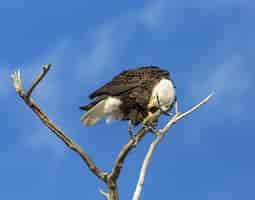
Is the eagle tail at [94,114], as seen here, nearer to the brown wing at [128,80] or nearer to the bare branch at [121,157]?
the brown wing at [128,80]

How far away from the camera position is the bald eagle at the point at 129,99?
9.96 meters

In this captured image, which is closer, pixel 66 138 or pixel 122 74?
pixel 66 138

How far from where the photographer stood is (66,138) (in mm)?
8867

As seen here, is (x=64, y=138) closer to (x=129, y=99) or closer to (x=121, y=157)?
(x=121, y=157)

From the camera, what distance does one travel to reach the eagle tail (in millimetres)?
9969

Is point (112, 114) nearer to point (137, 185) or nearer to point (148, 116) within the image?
point (148, 116)

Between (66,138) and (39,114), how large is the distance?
390 mm

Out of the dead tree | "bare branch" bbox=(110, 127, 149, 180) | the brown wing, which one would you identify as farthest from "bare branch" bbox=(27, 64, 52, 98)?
the brown wing

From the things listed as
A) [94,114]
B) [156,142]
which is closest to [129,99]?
[94,114]

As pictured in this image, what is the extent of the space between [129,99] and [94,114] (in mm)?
459

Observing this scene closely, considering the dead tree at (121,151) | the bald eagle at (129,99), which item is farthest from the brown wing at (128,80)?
the dead tree at (121,151)

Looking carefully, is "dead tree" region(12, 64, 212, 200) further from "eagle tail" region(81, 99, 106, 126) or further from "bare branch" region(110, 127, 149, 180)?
"eagle tail" region(81, 99, 106, 126)

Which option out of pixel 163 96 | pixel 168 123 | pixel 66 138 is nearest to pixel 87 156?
pixel 66 138

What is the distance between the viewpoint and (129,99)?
9.98m
